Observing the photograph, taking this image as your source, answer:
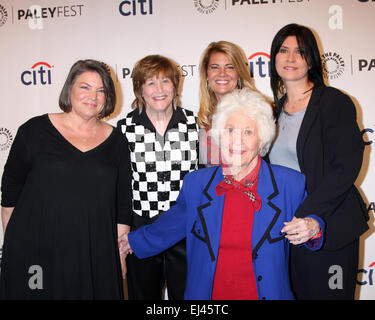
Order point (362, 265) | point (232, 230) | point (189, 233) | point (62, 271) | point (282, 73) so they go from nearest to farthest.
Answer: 1. point (232, 230)
2. point (189, 233)
3. point (62, 271)
4. point (282, 73)
5. point (362, 265)

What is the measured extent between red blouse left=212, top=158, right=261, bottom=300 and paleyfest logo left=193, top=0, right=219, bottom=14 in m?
2.00

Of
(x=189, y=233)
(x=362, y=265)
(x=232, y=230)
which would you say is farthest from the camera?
(x=362, y=265)

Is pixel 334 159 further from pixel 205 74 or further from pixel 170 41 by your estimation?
pixel 170 41

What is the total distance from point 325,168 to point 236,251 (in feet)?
2.40

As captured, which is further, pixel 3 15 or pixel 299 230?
pixel 3 15

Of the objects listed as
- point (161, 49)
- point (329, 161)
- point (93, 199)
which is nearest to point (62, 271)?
point (93, 199)

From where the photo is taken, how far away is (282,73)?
6.81ft

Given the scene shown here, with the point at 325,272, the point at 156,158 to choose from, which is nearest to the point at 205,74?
the point at 156,158

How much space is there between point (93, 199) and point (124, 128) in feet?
1.84

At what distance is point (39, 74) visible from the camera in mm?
3215

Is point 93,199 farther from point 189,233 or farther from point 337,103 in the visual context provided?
point 337,103

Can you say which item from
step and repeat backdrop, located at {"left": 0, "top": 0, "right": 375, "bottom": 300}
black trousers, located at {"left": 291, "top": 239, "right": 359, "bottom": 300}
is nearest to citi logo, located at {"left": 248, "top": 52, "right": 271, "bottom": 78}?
step and repeat backdrop, located at {"left": 0, "top": 0, "right": 375, "bottom": 300}

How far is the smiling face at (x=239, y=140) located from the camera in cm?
158

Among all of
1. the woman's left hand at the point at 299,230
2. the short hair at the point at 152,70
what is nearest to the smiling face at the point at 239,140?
the woman's left hand at the point at 299,230
